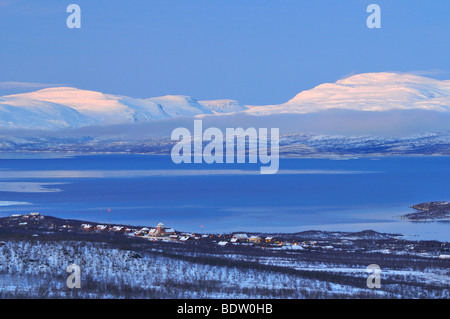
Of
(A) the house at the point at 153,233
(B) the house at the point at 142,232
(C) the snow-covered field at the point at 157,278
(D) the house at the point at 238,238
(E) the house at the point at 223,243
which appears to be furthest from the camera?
(B) the house at the point at 142,232

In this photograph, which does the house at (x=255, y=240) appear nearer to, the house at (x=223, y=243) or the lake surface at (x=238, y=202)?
the house at (x=223, y=243)

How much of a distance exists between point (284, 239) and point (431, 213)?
93.9 feet

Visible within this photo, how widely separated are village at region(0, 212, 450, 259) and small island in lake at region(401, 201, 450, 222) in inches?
652

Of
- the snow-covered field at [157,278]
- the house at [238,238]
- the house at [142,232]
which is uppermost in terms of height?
the snow-covered field at [157,278]

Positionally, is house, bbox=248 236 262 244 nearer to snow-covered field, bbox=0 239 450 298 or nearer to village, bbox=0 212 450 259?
village, bbox=0 212 450 259

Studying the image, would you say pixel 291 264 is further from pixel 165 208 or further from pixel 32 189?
pixel 32 189

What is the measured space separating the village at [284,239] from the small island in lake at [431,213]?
54.3ft

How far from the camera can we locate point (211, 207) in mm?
92562

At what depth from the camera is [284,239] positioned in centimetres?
5503

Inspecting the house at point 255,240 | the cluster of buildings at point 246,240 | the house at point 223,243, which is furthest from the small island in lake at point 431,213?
the house at point 223,243

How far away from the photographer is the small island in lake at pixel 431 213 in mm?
74438

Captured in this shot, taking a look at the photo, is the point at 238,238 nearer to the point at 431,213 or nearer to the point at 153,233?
the point at 153,233

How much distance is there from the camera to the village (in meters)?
47.8
